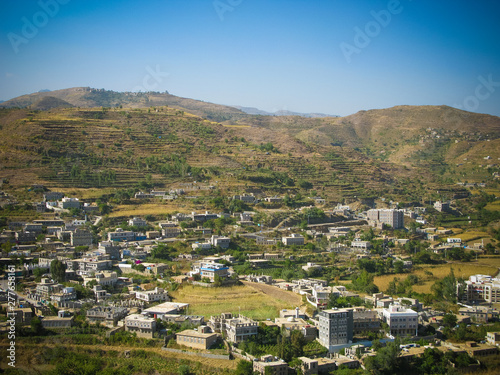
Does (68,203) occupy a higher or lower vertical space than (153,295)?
higher

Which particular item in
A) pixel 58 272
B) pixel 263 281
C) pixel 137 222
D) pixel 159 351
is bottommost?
pixel 159 351

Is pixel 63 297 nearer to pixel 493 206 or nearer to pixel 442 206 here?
pixel 442 206

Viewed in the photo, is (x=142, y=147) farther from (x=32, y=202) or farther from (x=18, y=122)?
(x=32, y=202)

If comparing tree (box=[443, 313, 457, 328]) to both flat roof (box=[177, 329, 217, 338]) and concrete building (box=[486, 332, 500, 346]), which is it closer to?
concrete building (box=[486, 332, 500, 346])

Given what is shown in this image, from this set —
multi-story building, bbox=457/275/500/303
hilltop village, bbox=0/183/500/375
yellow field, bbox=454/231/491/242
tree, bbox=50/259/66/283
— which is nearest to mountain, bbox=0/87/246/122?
hilltop village, bbox=0/183/500/375

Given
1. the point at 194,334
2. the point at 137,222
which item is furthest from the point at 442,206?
the point at 194,334

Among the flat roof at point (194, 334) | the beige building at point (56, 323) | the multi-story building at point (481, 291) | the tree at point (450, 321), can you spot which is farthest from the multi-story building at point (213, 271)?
the multi-story building at point (481, 291)
